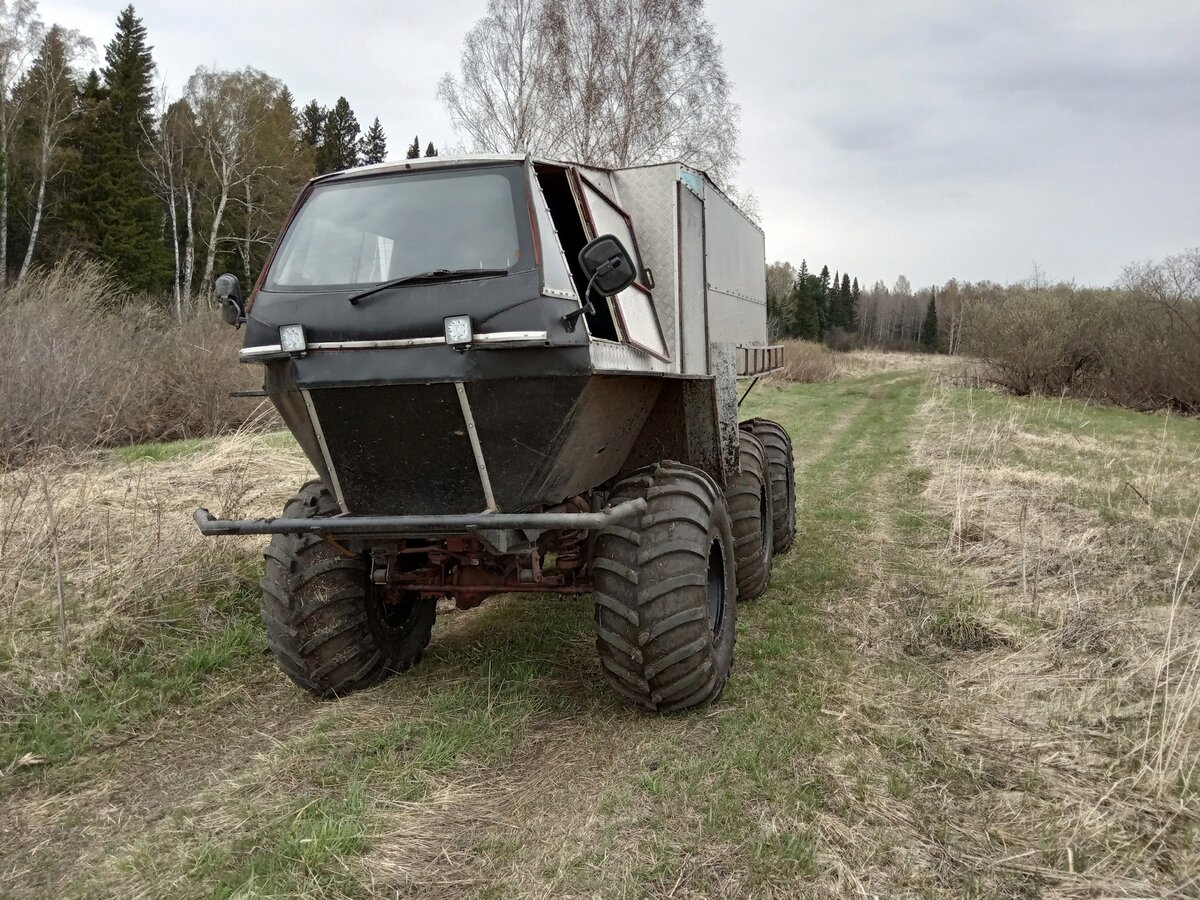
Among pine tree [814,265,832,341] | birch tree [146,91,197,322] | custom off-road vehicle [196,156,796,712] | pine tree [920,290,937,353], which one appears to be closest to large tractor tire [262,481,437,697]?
custom off-road vehicle [196,156,796,712]

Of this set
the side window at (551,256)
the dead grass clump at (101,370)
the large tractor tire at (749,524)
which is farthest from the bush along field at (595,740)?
the dead grass clump at (101,370)

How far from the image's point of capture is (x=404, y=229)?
3.60 metres

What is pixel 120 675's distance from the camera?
441 centimetres

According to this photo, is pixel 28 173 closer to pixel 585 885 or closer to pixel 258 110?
pixel 258 110

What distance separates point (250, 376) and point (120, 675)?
9617mm

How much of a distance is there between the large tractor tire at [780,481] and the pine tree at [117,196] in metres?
28.2

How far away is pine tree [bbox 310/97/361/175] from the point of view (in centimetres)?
4681

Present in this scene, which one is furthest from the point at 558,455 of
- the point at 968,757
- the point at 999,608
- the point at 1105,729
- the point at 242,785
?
the point at 999,608

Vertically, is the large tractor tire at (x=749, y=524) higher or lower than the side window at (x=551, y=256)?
lower

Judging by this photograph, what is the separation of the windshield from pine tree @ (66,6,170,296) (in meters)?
29.4

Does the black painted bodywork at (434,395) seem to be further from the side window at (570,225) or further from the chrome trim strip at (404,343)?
the side window at (570,225)

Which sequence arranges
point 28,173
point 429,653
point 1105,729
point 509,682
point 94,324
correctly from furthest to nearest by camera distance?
point 28,173 < point 94,324 < point 429,653 < point 509,682 < point 1105,729

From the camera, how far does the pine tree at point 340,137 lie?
46812mm

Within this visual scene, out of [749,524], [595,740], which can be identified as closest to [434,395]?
[595,740]
